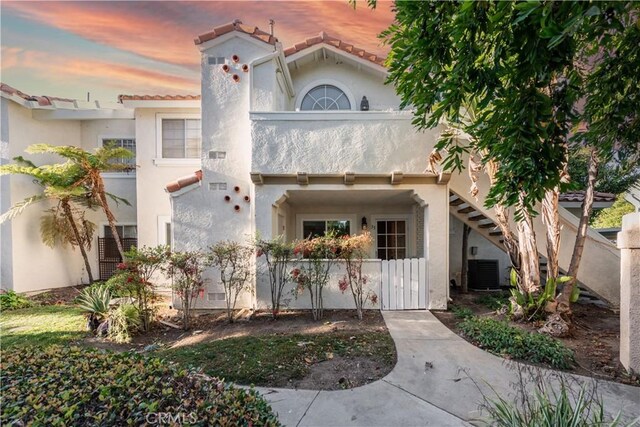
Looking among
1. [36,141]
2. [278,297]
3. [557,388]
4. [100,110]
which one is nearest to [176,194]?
[278,297]

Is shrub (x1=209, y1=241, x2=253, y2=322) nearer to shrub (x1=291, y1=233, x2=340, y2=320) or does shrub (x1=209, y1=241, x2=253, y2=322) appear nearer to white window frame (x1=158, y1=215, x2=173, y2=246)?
shrub (x1=291, y1=233, x2=340, y2=320)

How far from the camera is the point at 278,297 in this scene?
23.9 ft

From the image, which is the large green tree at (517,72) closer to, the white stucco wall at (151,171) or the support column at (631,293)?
the support column at (631,293)

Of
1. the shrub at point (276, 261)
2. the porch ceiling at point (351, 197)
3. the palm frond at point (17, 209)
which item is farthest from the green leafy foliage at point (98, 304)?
the palm frond at point (17, 209)

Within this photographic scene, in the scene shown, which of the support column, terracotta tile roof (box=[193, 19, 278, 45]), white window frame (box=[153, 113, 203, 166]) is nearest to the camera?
the support column

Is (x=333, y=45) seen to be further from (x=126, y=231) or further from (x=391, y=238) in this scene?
(x=126, y=231)

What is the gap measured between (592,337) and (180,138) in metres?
12.8

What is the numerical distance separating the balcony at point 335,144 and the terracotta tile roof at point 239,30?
2.33m

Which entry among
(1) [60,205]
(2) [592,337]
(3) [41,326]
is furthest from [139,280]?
(2) [592,337]

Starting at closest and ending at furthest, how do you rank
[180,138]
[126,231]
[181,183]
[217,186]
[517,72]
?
[517,72]
[181,183]
[217,186]
[180,138]
[126,231]

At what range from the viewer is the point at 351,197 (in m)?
9.17

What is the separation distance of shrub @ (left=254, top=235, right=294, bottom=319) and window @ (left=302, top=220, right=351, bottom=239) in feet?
12.1

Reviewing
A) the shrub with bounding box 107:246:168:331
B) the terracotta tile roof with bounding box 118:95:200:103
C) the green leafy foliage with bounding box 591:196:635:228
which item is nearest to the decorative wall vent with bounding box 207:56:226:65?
the terracotta tile roof with bounding box 118:95:200:103

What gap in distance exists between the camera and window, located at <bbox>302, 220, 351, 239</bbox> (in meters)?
11.1
